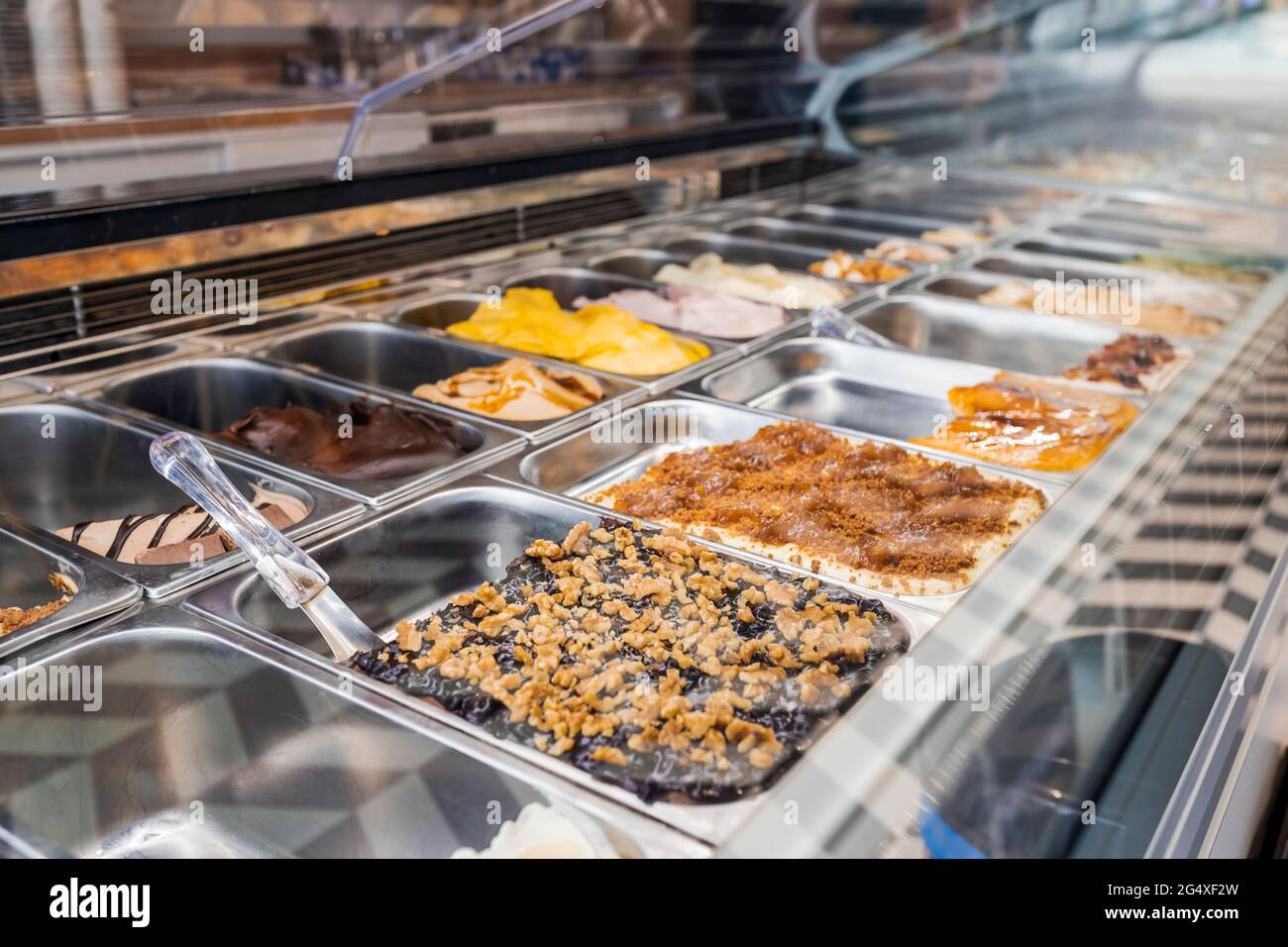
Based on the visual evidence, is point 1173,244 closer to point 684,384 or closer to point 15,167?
point 684,384

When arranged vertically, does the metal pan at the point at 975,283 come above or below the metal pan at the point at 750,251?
below

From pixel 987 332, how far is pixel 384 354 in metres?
1.32

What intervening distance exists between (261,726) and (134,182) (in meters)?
1.24

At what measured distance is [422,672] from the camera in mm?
1048

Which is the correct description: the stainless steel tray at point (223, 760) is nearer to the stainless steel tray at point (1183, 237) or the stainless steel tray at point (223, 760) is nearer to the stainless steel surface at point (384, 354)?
the stainless steel surface at point (384, 354)

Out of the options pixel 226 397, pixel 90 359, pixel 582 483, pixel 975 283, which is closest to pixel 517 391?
pixel 582 483

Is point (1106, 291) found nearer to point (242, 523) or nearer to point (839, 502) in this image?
point (839, 502)

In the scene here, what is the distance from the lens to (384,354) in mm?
2033

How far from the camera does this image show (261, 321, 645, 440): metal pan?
6.40 feet

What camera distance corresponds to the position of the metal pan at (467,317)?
73.8 inches

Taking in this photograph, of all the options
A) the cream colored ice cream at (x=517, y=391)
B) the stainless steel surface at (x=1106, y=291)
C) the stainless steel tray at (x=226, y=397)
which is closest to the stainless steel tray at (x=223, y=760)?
the stainless steel tray at (x=226, y=397)

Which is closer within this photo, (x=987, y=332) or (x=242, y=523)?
(x=242, y=523)

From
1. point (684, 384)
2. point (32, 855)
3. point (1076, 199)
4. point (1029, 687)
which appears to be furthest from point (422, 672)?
point (1076, 199)

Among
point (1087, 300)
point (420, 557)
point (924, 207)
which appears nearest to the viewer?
point (420, 557)
